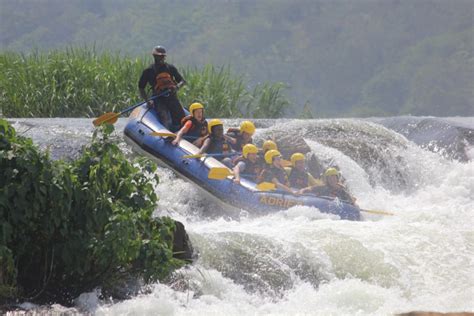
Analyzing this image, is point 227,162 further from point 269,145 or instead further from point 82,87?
point 82,87

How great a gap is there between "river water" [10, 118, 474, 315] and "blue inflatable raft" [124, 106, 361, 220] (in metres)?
0.10

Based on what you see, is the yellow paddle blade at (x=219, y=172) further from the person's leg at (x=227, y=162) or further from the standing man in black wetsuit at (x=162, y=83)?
the standing man in black wetsuit at (x=162, y=83)

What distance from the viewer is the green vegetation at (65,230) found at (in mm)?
6004

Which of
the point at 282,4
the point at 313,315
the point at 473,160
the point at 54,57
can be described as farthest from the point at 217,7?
the point at 313,315

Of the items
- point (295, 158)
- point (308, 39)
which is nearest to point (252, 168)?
point (295, 158)

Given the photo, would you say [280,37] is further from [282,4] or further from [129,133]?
[129,133]

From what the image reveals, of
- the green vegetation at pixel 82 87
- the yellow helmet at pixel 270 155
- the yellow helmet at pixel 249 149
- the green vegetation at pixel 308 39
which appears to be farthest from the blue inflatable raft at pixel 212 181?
the green vegetation at pixel 308 39

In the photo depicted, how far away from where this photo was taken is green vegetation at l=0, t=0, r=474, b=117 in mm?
38594

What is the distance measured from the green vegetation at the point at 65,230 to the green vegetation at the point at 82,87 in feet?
26.1

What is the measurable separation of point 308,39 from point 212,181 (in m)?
32.3

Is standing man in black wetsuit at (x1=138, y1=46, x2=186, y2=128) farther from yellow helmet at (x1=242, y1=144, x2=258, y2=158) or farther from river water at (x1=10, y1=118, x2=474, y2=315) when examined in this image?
yellow helmet at (x1=242, y1=144, x2=258, y2=158)

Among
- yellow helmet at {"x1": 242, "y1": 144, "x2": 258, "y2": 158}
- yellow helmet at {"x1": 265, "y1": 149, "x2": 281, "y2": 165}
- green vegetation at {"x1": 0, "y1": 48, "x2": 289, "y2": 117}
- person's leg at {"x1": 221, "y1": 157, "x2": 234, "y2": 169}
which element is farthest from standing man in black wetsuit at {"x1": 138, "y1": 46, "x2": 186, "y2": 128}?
green vegetation at {"x1": 0, "y1": 48, "x2": 289, "y2": 117}

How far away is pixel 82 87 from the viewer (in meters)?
14.6

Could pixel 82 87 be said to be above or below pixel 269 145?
above
